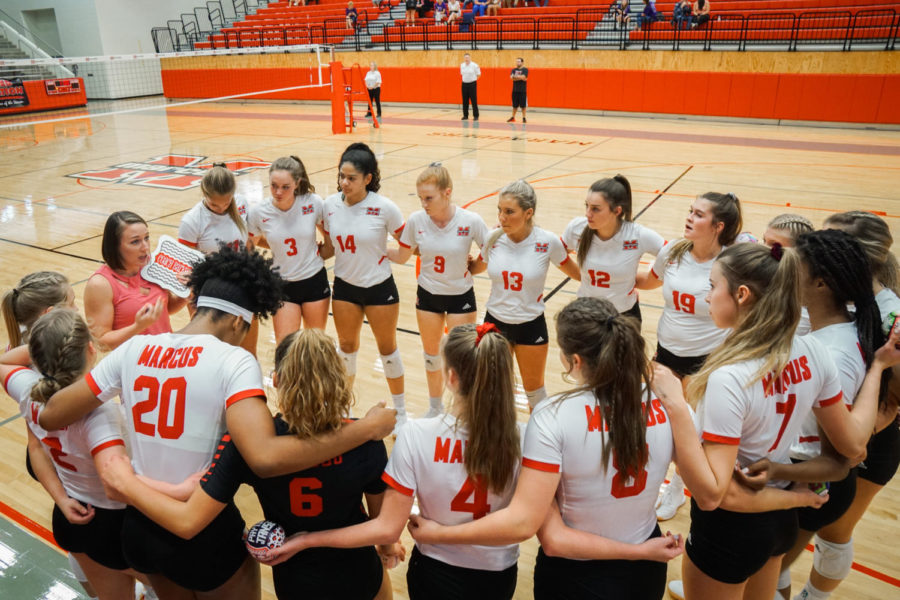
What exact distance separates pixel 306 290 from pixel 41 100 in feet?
85.5

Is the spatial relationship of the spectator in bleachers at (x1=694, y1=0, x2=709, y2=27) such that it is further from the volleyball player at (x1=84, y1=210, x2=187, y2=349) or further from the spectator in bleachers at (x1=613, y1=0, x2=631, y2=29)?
the volleyball player at (x1=84, y1=210, x2=187, y2=349)

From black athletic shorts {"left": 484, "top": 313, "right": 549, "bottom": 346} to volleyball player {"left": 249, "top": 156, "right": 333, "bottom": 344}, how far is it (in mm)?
1461

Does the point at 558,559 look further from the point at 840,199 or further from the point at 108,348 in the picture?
the point at 840,199

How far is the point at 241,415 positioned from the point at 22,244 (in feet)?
28.6

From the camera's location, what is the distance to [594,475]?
1.95 meters

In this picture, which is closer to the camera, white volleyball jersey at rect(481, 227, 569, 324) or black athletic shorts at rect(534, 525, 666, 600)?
black athletic shorts at rect(534, 525, 666, 600)

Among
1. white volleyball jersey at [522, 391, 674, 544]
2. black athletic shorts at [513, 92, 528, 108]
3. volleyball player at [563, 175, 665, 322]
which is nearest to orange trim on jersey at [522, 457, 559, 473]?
white volleyball jersey at [522, 391, 674, 544]

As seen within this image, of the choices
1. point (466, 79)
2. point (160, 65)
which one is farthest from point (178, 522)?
point (160, 65)

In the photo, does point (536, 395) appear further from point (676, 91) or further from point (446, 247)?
point (676, 91)

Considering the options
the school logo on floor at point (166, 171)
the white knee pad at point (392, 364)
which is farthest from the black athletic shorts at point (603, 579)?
the school logo on floor at point (166, 171)

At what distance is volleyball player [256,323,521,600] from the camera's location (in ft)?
6.53

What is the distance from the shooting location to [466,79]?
19.1 meters

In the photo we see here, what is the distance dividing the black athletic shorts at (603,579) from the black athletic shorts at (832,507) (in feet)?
2.80

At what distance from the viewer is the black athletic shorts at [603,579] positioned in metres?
2.05
